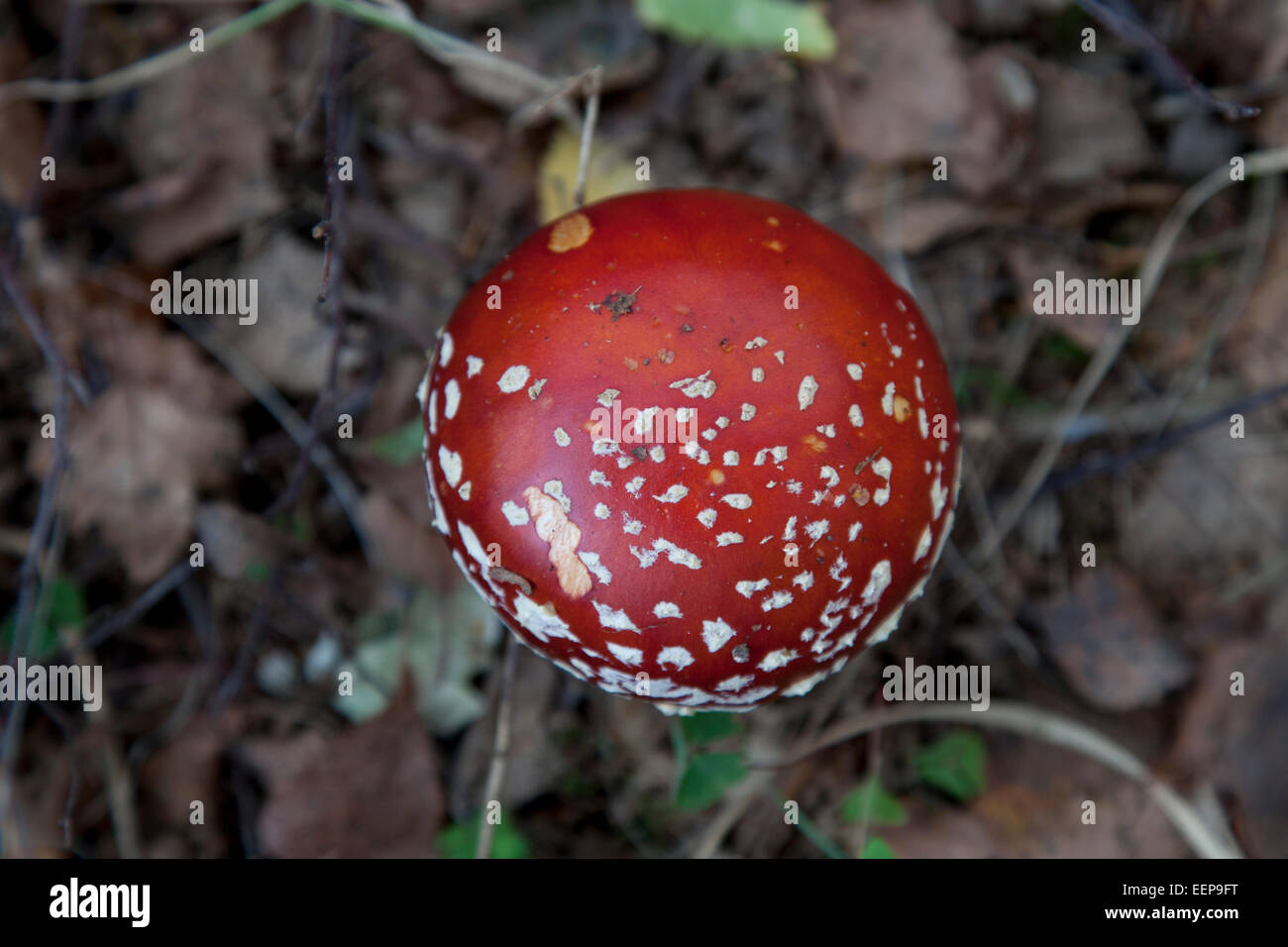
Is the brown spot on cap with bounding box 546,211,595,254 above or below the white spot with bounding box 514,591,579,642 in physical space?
above

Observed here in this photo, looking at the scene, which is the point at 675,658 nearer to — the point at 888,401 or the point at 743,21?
the point at 888,401

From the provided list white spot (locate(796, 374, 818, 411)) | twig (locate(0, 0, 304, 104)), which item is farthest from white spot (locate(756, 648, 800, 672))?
twig (locate(0, 0, 304, 104))

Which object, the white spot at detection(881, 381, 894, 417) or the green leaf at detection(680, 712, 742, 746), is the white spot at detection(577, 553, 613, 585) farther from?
the green leaf at detection(680, 712, 742, 746)

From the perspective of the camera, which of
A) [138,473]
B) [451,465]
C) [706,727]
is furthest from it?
[138,473]

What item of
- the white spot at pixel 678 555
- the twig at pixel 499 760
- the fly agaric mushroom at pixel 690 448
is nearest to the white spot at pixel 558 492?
the fly agaric mushroom at pixel 690 448

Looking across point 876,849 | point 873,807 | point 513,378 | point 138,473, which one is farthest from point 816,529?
point 138,473

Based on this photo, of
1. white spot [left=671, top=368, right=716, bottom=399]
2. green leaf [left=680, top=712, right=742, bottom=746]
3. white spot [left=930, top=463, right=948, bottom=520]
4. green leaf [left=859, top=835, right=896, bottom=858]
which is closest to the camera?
white spot [left=671, top=368, right=716, bottom=399]
